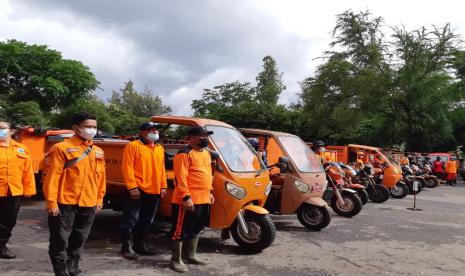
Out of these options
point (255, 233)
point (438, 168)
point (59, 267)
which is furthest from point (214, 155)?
point (438, 168)

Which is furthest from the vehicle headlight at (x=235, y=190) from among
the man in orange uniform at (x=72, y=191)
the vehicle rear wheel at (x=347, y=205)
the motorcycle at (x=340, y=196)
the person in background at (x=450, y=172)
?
the person in background at (x=450, y=172)

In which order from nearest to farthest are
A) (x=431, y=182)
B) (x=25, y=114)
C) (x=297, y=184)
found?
(x=297, y=184) → (x=431, y=182) → (x=25, y=114)

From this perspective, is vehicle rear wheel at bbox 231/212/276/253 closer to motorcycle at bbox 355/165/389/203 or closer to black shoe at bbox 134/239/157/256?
black shoe at bbox 134/239/157/256

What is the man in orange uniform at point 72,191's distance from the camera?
14.4ft

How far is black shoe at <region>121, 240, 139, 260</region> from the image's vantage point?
5.72m

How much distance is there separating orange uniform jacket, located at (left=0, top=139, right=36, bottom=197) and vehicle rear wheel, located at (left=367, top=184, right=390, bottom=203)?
10.1m

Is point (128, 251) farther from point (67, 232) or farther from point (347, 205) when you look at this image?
point (347, 205)

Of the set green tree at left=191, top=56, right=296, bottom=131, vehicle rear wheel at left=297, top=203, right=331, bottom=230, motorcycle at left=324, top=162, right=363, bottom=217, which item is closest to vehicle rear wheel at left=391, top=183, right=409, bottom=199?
motorcycle at left=324, top=162, right=363, bottom=217

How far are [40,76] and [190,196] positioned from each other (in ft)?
107

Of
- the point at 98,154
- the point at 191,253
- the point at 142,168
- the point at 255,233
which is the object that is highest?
the point at 98,154

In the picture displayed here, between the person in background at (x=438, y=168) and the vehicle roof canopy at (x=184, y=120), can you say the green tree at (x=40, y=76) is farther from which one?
the vehicle roof canopy at (x=184, y=120)

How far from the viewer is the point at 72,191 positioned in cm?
450

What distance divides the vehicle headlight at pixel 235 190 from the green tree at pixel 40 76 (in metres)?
30.4

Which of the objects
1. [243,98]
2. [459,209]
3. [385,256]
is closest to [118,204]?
[385,256]
